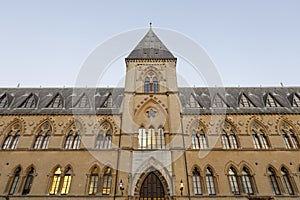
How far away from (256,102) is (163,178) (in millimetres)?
15619

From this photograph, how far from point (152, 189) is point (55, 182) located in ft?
31.1

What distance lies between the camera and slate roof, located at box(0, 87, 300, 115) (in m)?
23.8

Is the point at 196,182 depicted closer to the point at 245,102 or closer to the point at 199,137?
the point at 199,137

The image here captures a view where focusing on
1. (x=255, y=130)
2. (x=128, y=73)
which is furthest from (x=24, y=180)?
(x=255, y=130)

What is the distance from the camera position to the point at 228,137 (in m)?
22.2

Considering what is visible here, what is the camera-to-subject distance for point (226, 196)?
18547mm

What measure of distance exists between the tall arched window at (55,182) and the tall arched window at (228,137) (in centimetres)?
1719

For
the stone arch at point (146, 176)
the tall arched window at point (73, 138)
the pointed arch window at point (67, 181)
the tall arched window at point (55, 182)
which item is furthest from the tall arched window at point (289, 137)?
the tall arched window at point (55, 182)

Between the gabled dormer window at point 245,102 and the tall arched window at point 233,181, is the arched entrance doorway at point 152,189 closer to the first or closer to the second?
the tall arched window at point 233,181

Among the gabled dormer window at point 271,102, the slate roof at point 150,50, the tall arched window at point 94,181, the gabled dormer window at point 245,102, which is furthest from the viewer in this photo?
the slate roof at point 150,50

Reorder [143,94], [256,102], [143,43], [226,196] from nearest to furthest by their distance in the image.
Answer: [226,196] < [143,94] < [256,102] < [143,43]

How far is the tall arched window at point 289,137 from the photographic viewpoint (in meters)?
21.8

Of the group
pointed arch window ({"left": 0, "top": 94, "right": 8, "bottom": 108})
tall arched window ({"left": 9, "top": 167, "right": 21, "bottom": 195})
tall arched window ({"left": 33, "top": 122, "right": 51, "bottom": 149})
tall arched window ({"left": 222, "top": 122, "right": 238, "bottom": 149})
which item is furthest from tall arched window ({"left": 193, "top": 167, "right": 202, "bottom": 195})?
pointed arch window ({"left": 0, "top": 94, "right": 8, "bottom": 108})

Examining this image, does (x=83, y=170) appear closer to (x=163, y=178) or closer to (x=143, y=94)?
(x=163, y=178)
